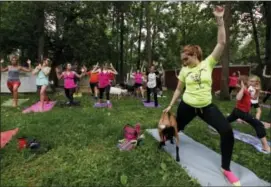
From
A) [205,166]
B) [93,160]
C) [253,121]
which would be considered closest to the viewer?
[205,166]

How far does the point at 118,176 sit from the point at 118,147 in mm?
1296

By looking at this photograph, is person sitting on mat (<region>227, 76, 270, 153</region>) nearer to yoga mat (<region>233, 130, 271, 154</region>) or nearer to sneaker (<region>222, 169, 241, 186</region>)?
yoga mat (<region>233, 130, 271, 154</region>)

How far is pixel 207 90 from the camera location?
17.5ft

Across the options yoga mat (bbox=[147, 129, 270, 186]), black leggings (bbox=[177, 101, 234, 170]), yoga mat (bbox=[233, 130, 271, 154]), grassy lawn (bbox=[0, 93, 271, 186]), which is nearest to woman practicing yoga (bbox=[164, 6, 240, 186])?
black leggings (bbox=[177, 101, 234, 170])

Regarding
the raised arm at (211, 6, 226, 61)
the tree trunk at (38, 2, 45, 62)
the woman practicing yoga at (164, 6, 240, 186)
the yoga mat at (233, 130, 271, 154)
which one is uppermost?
the tree trunk at (38, 2, 45, 62)

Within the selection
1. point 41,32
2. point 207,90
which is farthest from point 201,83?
point 41,32

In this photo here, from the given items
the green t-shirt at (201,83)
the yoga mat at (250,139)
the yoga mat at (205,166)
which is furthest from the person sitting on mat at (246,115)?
the green t-shirt at (201,83)

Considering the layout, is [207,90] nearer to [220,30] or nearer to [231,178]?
[220,30]

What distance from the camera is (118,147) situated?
→ 6.74 meters

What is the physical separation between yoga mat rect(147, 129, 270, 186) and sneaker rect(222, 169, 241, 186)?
0.07 meters

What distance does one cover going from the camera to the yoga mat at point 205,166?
17.5 ft

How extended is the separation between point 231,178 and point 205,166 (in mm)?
592

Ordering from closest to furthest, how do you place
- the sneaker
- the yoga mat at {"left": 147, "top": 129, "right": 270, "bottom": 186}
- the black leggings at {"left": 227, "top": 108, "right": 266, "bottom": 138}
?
the sneaker, the yoga mat at {"left": 147, "top": 129, "right": 270, "bottom": 186}, the black leggings at {"left": 227, "top": 108, "right": 266, "bottom": 138}

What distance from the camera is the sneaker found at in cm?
521
